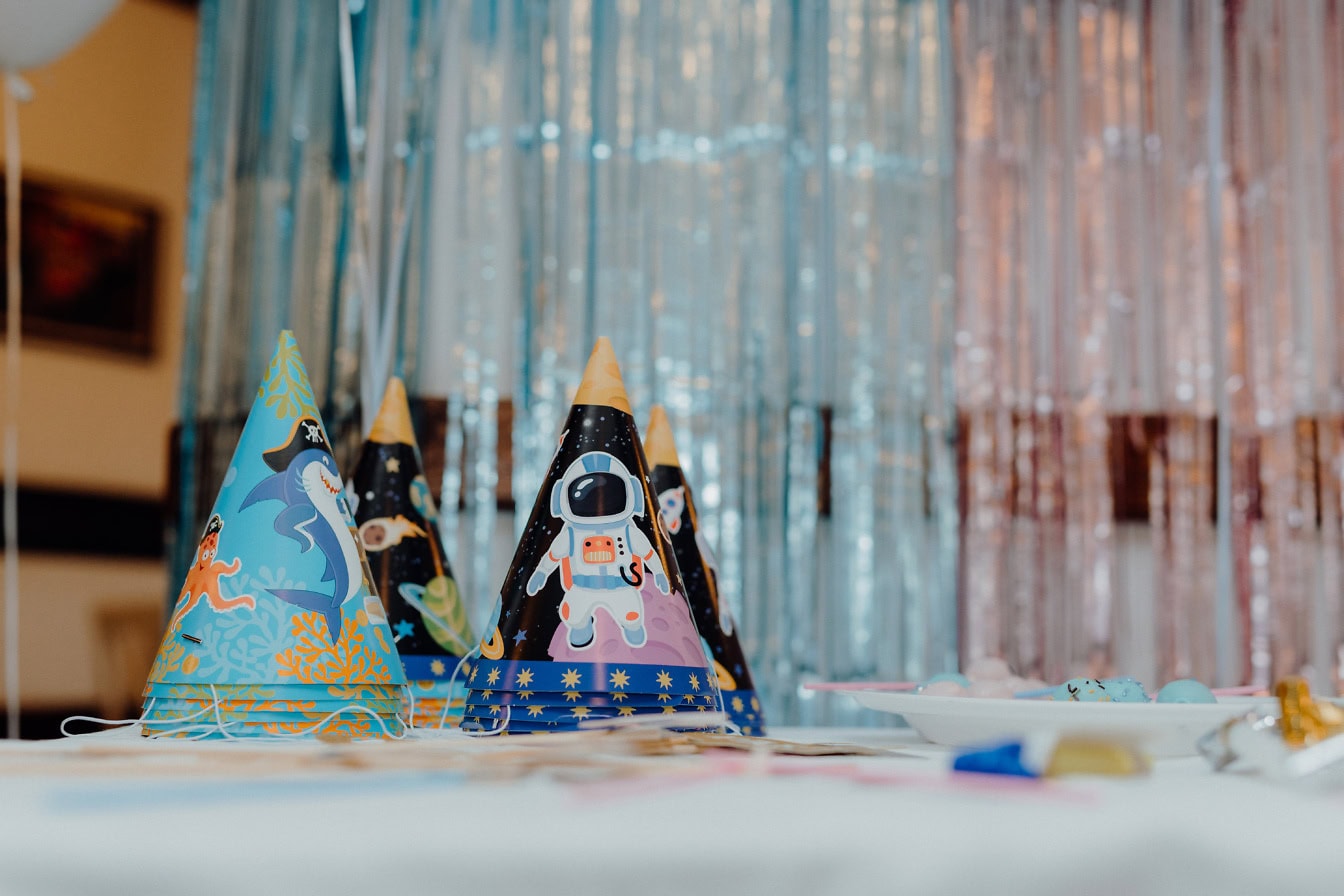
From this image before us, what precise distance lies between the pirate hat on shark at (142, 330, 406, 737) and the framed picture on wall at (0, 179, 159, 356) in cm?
287

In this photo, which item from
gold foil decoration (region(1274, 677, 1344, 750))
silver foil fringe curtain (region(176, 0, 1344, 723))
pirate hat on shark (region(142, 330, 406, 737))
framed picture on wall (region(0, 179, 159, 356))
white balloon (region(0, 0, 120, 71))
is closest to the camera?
gold foil decoration (region(1274, 677, 1344, 750))

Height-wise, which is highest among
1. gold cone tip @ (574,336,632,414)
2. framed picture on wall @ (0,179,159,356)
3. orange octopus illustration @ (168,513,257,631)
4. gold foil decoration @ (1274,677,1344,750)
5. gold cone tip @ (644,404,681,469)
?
framed picture on wall @ (0,179,159,356)

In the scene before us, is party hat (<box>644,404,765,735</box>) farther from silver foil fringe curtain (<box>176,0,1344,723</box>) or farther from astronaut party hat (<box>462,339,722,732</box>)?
silver foil fringe curtain (<box>176,0,1344,723</box>)

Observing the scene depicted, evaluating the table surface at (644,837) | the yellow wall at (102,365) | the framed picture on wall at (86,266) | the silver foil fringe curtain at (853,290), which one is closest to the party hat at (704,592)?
the table surface at (644,837)

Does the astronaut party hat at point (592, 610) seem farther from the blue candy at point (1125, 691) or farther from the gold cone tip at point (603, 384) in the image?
the blue candy at point (1125, 691)

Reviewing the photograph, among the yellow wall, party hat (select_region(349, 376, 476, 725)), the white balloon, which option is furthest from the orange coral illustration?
the yellow wall

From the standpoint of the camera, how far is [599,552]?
2.01 ft

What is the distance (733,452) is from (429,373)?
582 millimetres

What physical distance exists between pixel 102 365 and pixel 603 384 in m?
3.00

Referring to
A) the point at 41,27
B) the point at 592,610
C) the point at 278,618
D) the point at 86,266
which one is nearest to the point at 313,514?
the point at 278,618

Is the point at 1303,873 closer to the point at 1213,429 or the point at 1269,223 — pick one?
the point at 1213,429

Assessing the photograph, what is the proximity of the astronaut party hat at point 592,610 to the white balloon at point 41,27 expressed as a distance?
52.1 inches

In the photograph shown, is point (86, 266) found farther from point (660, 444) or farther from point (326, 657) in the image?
point (326, 657)

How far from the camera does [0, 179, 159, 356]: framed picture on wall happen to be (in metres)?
3.06
